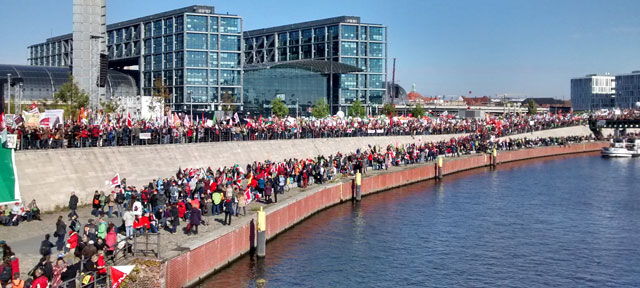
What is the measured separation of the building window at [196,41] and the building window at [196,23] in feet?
3.42

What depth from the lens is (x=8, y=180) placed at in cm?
2388

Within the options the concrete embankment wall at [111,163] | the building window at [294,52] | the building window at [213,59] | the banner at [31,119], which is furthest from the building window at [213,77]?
the banner at [31,119]

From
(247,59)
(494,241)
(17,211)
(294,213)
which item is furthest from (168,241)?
(247,59)

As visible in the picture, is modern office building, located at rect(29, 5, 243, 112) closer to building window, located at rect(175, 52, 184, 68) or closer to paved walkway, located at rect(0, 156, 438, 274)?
building window, located at rect(175, 52, 184, 68)

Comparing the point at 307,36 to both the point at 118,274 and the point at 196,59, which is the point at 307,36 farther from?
the point at 118,274

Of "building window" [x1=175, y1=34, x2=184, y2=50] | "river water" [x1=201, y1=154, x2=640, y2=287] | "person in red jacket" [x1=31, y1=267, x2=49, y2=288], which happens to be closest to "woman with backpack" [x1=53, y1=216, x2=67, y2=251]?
"river water" [x1=201, y1=154, x2=640, y2=287]

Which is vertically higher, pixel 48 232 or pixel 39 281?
pixel 39 281

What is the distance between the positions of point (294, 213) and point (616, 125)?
306 ft

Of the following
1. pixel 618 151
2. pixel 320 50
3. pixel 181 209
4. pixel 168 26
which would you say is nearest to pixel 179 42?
pixel 168 26

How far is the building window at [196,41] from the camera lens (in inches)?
4811

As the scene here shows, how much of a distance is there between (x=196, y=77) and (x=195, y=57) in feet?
11.3

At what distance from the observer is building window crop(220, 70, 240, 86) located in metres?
126

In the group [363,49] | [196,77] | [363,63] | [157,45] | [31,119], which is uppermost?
[363,49]

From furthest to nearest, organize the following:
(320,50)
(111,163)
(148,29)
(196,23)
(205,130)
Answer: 1. (320,50)
2. (148,29)
3. (196,23)
4. (205,130)
5. (111,163)
